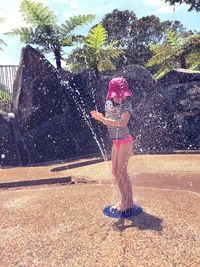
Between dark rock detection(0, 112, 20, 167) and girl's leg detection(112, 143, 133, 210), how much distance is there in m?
5.10

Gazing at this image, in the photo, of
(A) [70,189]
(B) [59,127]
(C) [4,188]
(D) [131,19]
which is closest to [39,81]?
(B) [59,127]

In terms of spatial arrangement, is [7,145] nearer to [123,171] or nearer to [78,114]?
[78,114]

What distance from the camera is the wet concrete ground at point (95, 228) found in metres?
2.68

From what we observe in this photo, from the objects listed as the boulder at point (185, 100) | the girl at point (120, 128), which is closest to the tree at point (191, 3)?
the boulder at point (185, 100)

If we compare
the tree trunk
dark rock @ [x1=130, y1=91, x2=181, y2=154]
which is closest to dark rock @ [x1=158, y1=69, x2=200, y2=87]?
dark rock @ [x1=130, y1=91, x2=181, y2=154]

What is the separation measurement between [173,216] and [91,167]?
3589mm

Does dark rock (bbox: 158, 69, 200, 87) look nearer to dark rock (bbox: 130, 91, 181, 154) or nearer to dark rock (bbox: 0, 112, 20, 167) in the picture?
dark rock (bbox: 130, 91, 181, 154)

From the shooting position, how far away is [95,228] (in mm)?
3234

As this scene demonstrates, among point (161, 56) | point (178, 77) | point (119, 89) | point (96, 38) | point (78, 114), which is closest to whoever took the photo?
point (119, 89)

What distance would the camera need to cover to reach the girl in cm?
342

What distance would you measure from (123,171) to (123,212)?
1.43 ft

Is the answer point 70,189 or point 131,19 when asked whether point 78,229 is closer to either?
point 70,189

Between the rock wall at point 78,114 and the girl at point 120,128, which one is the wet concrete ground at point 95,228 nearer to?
the girl at point 120,128

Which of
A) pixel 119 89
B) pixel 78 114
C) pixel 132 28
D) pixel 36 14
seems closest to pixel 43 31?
pixel 36 14
